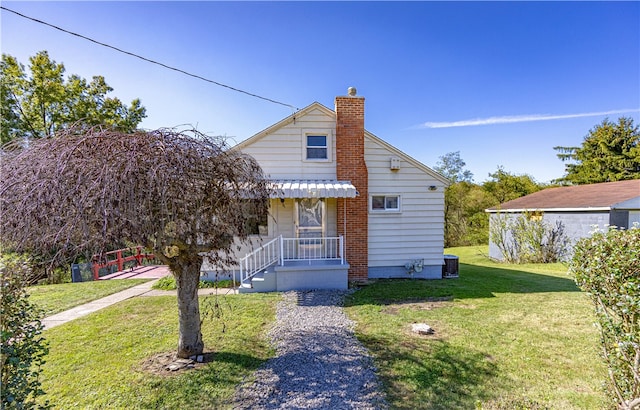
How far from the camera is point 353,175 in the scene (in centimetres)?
1164

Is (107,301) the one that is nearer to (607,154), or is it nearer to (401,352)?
(401,352)

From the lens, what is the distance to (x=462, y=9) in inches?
460

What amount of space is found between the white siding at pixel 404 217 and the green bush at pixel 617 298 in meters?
8.56

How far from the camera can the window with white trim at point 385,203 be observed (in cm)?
1216

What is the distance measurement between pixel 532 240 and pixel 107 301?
2474 cm

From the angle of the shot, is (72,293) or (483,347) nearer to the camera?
(483,347)

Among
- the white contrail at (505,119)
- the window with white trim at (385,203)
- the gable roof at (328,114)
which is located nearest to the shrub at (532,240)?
the gable roof at (328,114)

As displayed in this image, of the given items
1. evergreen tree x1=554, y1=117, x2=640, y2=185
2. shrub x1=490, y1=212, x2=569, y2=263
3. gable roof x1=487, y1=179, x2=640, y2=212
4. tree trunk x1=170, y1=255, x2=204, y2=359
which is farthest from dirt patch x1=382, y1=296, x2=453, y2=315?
evergreen tree x1=554, y1=117, x2=640, y2=185

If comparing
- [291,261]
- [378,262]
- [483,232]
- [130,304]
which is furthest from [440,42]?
[483,232]

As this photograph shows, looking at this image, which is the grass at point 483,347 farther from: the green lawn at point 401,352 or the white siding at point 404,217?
the white siding at point 404,217

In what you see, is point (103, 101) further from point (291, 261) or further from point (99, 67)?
point (291, 261)

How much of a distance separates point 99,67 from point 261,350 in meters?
10.8

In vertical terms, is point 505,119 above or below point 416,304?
above

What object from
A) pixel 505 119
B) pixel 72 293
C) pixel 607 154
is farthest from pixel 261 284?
pixel 607 154
